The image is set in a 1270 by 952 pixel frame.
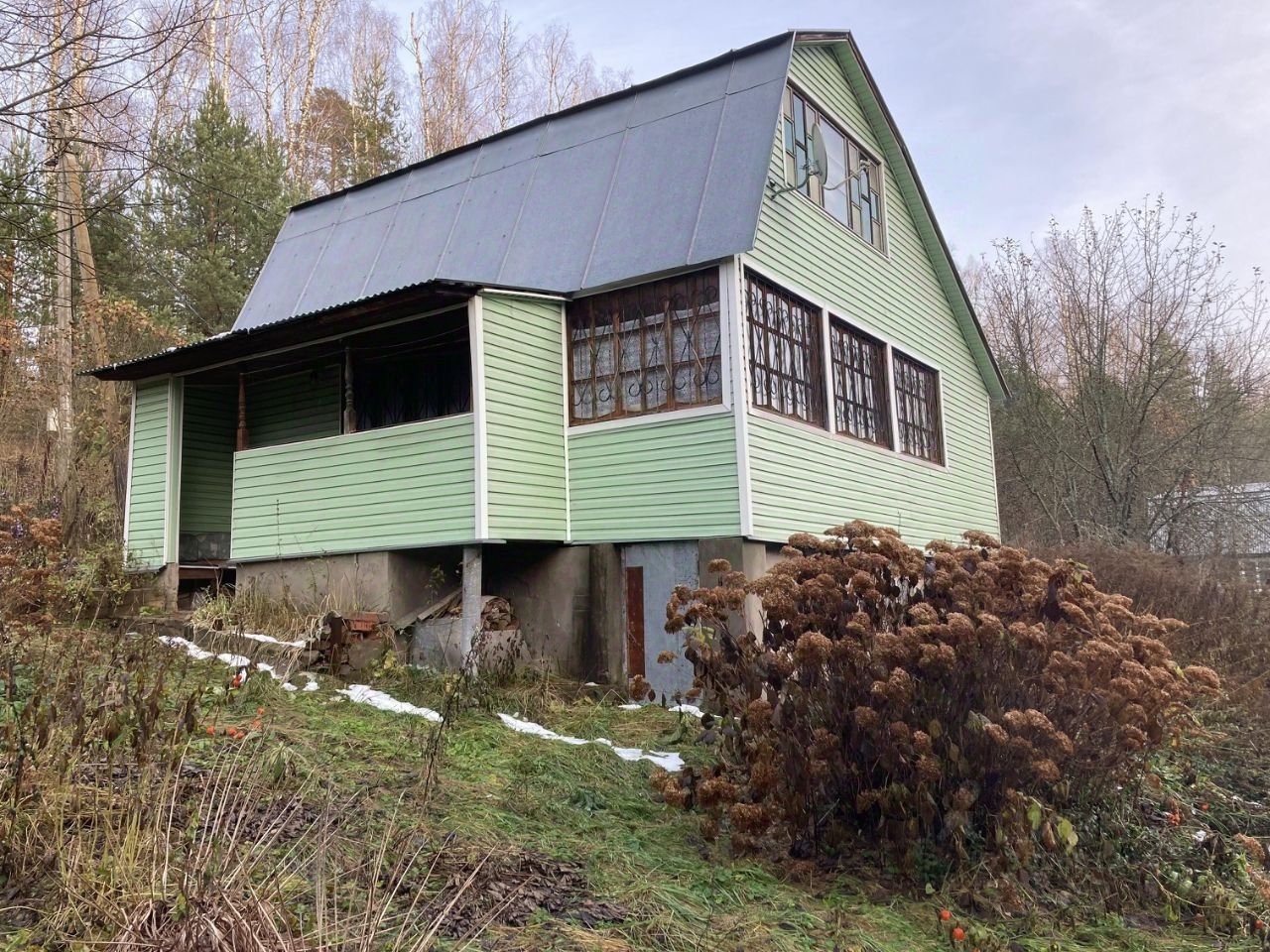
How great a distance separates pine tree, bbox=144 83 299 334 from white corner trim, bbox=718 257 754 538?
12.8m

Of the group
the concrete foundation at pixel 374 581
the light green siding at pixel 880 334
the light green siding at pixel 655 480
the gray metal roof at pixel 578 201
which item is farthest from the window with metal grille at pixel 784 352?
the concrete foundation at pixel 374 581

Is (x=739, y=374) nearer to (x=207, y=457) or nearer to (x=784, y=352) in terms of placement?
(x=784, y=352)

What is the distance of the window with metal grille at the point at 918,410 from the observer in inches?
495

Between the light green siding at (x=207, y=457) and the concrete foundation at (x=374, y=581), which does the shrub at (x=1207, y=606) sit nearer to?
the concrete foundation at (x=374, y=581)

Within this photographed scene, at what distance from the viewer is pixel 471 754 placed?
221 inches

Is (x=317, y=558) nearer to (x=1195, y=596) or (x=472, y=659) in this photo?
(x=472, y=659)

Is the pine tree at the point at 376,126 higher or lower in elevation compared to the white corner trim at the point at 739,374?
higher

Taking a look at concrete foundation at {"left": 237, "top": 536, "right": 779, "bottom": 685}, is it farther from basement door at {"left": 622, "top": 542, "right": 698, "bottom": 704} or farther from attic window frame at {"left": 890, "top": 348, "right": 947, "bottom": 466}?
attic window frame at {"left": 890, "top": 348, "right": 947, "bottom": 466}

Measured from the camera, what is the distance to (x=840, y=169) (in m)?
11.8

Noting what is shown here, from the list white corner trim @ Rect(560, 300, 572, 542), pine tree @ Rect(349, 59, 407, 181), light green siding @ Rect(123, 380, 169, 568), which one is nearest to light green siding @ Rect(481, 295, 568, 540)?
white corner trim @ Rect(560, 300, 572, 542)

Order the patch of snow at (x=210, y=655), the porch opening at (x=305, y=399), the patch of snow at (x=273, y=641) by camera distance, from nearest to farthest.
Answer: the patch of snow at (x=210, y=655) < the patch of snow at (x=273, y=641) < the porch opening at (x=305, y=399)

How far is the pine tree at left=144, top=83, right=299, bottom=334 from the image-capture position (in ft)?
59.6

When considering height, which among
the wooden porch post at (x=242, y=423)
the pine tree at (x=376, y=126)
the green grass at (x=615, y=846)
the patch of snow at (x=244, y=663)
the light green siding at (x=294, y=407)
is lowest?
the green grass at (x=615, y=846)

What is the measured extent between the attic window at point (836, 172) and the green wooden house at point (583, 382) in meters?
0.05
